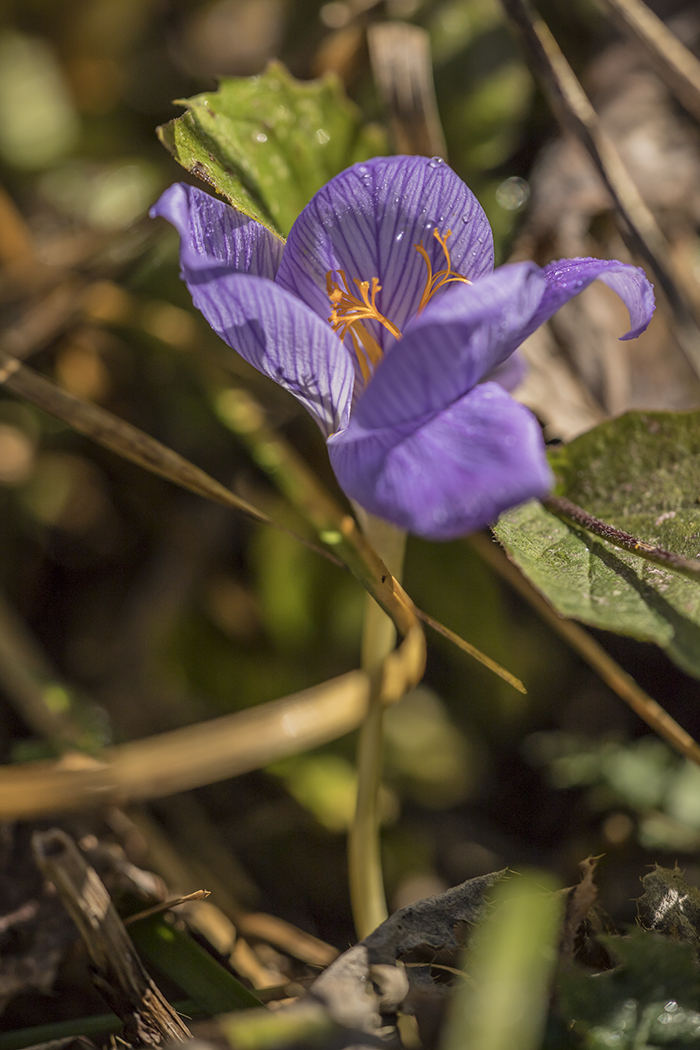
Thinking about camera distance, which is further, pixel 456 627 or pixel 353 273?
pixel 456 627

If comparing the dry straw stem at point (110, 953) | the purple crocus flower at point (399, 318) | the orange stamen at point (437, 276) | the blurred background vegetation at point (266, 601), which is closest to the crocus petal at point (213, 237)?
the purple crocus flower at point (399, 318)

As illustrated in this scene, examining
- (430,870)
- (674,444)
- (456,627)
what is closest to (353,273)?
(674,444)

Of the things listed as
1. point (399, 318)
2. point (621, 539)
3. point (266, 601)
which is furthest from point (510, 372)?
point (266, 601)

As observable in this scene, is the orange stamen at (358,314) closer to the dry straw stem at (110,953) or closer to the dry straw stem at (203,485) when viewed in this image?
the dry straw stem at (203,485)

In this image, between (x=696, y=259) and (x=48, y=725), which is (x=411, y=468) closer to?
(x=48, y=725)

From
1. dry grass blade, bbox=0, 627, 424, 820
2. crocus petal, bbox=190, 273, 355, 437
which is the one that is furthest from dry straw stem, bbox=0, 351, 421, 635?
crocus petal, bbox=190, 273, 355, 437
